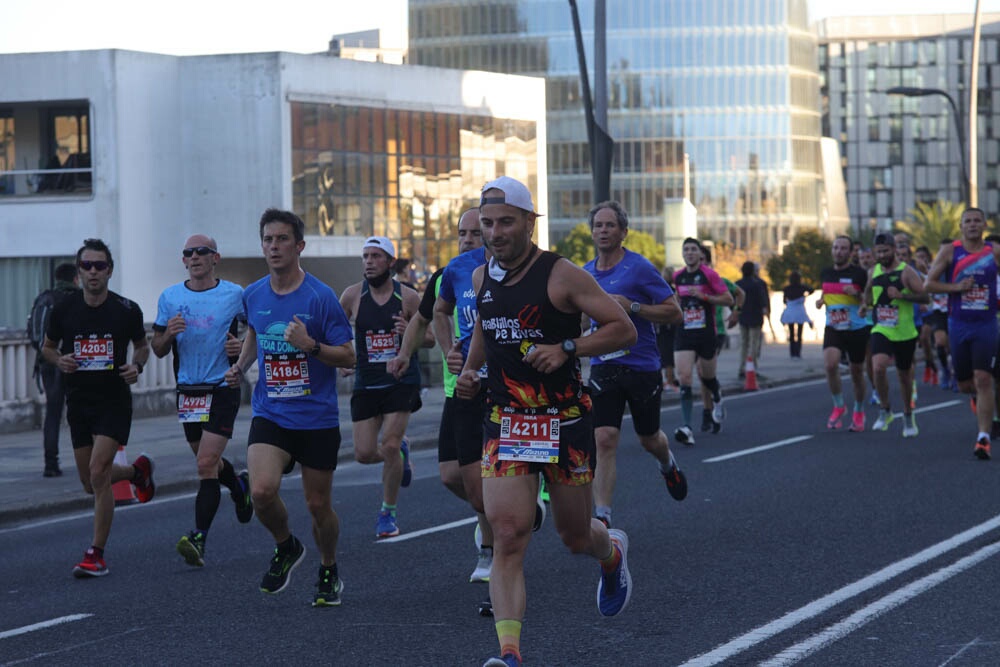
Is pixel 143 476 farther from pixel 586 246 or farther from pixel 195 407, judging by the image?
pixel 586 246

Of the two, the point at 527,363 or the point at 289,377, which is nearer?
the point at 527,363

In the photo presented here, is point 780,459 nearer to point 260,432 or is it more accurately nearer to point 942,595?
point 942,595

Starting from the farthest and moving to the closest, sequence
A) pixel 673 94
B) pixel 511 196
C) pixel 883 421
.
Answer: pixel 673 94, pixel 883 421, pixel 511 196

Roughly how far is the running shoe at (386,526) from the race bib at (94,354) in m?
2.01

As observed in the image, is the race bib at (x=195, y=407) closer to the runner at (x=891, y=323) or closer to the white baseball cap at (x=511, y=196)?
the white baseball cap at (x=511, y=196)

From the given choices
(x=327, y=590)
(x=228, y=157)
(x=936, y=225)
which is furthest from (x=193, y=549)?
(x=936, y=225)

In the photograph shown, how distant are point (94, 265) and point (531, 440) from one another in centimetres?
387

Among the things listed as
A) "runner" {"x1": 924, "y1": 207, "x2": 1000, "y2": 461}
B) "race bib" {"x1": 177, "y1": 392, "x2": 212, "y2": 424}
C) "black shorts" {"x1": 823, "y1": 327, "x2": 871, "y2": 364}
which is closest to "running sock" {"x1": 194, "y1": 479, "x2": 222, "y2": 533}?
"race bib" {"x1": 177, "y1": 392, "x2": 212, "y2": 424}

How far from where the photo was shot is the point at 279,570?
750cm

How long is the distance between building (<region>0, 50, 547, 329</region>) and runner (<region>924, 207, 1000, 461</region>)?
4503 cm

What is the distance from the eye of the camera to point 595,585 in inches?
311

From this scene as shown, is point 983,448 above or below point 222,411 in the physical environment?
below

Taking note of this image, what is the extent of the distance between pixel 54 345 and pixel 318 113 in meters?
53.8

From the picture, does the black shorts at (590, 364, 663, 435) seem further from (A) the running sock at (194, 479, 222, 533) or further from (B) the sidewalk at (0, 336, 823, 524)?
(B) the sidewalk at (0, 336, 823, 524)
